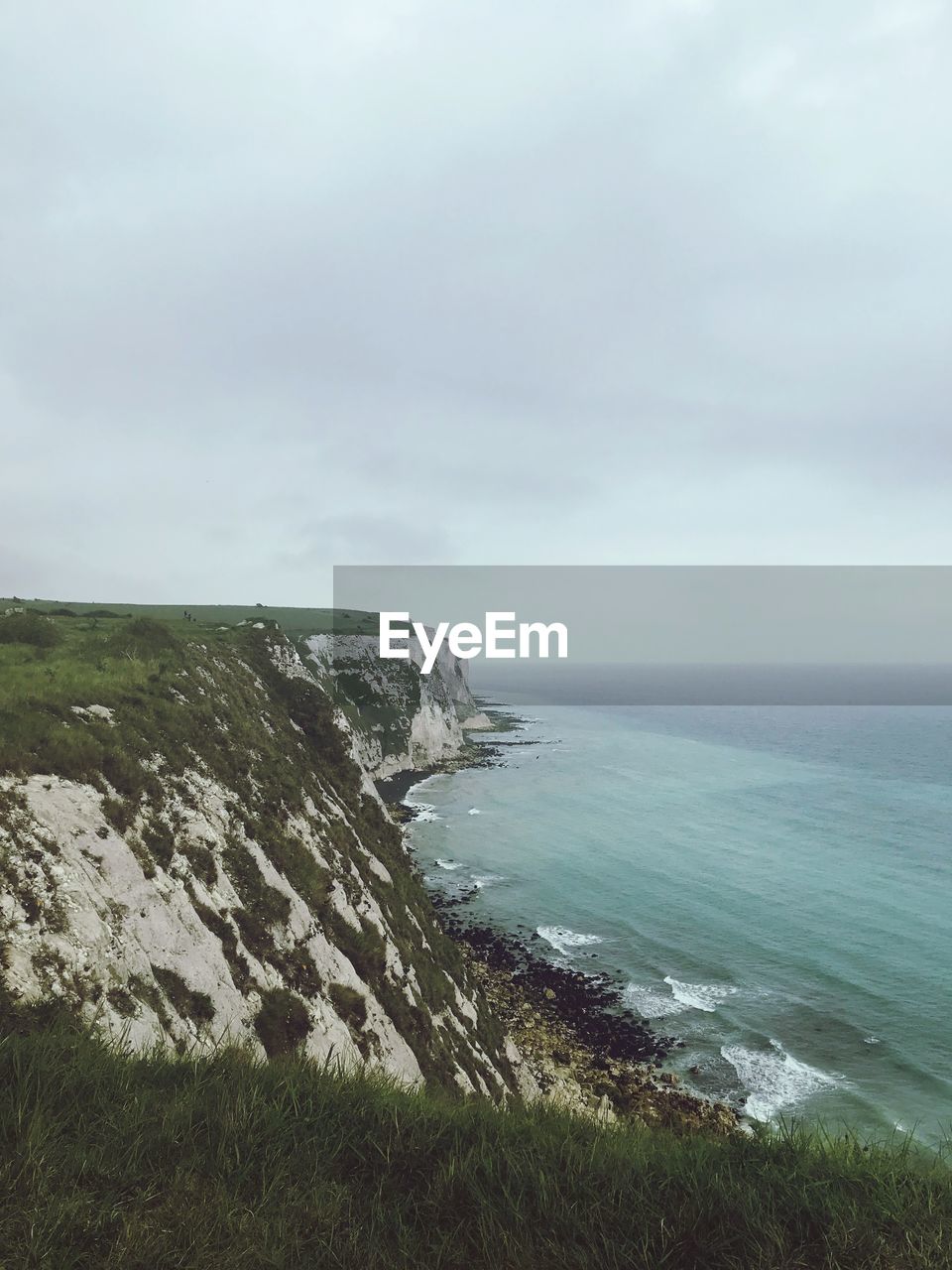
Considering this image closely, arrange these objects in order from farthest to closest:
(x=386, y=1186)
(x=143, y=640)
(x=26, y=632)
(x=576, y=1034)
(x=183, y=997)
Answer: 1. (x=576, y=1034)
2. (x=143, y=640)
3. (x=26, y=632)
4. (x=183, y=997)
5. (x=386, y=1186)

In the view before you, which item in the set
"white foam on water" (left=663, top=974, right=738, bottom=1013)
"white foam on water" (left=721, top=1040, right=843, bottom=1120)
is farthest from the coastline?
"white foam on water" (left=663, top=974, right=738, bottom=1013)

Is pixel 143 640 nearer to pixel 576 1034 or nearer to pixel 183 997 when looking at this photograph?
pixel 183 997

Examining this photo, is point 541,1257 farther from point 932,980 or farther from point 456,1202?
point 932,980

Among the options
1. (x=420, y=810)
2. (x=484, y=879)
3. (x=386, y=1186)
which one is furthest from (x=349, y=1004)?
(x=420, y=810)

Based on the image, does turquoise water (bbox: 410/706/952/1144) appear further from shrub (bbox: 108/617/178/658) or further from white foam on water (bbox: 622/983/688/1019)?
shrub (bbox: 108/617/178/658)

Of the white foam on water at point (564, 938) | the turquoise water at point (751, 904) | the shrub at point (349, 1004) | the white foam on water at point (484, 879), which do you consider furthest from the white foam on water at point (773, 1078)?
the white foam on water at point (484, 879)
